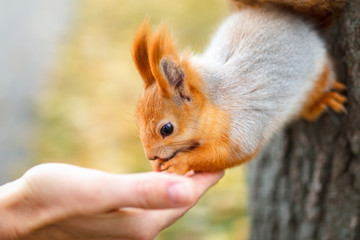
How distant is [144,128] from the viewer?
1.10 metres

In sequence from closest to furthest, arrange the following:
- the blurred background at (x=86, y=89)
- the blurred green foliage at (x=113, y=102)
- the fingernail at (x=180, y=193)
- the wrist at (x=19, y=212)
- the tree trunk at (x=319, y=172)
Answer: the fingernail at (x=180, y=193), the wrist at (x=19, y=212), the tree trunk at (x=319, y=172), the blurred green foliage at (x=113, y=102), the blurred background at (x=86, y=89)

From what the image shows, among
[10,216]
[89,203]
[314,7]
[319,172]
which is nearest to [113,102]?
[319,172]

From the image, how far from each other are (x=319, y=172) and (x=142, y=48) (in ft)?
2.43

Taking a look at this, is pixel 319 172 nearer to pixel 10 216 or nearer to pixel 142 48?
→ pixel 142 48

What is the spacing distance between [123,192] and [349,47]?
80 cm

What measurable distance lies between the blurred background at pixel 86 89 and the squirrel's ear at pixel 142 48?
0.64 m

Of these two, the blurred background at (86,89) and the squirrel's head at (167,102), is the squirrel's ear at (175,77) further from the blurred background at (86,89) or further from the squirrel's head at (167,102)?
the blurred background at (86,89)

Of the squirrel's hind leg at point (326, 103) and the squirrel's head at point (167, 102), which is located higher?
the squirrel's head at point (167, 102)

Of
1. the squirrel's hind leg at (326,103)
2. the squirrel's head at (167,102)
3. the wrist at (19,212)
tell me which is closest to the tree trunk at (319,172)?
the squirrel's hind leg at (326,103)

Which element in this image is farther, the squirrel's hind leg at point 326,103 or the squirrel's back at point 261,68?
the squirrel's hind leg at point 326,103

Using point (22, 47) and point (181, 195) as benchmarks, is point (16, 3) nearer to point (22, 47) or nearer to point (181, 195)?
point (22, 47)

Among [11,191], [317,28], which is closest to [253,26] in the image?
[317,28]

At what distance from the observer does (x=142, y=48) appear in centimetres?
110

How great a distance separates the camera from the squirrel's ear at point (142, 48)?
1.09 metres
